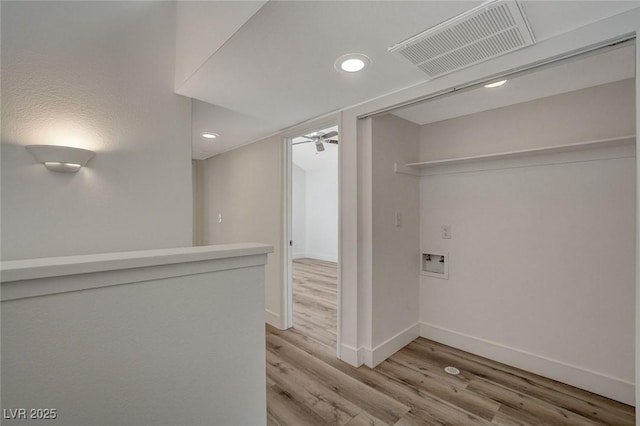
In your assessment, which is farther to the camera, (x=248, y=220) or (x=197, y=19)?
(x=248, y=220)

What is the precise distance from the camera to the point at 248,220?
3639mm

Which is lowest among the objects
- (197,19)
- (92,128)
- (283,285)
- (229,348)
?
(283,285)

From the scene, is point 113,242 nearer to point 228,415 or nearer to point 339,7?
point 228,415

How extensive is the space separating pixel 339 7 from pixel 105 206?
70.2 inches

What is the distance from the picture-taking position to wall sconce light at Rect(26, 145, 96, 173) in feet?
5.02

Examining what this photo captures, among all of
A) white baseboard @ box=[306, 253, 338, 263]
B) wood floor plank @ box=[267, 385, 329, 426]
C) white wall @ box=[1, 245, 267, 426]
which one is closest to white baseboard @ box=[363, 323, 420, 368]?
wood floor plank @ box=[267, 385, 329, 426]

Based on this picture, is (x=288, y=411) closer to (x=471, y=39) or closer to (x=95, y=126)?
(x=95, y=126)

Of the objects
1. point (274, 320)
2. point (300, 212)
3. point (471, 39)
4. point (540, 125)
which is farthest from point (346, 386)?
point (300, 212)

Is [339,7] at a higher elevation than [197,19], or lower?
lower

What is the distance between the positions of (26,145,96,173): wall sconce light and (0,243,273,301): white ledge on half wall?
3.23ft

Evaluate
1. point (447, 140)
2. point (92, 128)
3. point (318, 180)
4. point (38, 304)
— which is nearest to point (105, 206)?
point (92, 128)

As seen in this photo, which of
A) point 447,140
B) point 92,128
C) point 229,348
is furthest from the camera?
point 447,140

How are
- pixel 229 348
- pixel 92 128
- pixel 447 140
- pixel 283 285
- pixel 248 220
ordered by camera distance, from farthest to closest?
1. pixel 248 220
2. pixel 283 285
3. pixel 447 140
4. pixel 92 128
5. pixel 229 348

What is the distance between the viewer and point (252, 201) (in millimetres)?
3574
